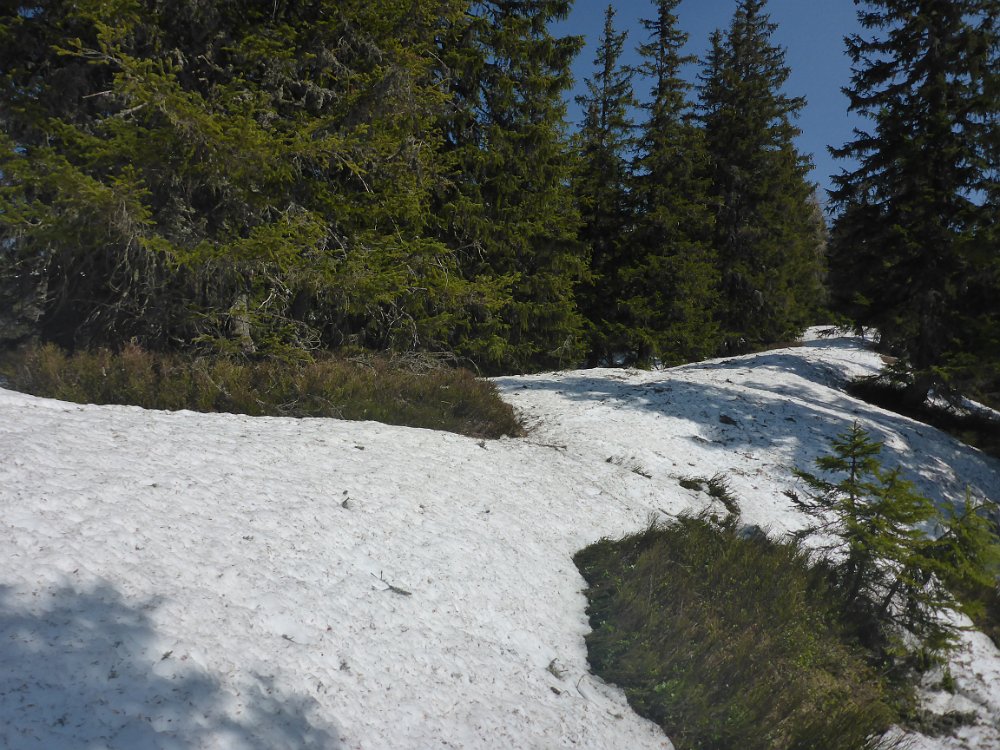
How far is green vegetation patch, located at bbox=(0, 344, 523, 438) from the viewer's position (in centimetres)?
682

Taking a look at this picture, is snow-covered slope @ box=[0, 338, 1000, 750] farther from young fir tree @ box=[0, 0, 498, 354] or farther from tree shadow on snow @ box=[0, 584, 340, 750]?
young fir tree @ box=[0, 0, 498, 354]

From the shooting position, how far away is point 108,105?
8336 millimetres

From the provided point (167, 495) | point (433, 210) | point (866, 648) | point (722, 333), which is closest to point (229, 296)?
point (167, 495)

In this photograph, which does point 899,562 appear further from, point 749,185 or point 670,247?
point 749,185

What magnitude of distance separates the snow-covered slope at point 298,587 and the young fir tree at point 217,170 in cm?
254

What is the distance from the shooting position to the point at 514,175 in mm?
15031

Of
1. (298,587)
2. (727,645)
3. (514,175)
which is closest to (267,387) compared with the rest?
(298,587)

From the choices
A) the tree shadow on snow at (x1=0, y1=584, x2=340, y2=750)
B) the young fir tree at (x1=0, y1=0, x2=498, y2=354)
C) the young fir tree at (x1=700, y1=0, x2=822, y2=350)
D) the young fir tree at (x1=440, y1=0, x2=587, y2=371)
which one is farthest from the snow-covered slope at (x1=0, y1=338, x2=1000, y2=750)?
the young fir tree at (x1=700, y1=0, x2=822, y2=350)

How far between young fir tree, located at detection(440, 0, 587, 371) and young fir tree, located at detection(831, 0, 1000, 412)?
7.87m

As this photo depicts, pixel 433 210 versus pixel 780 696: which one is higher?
pixel 433 210

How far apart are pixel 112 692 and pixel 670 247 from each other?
19128 mm

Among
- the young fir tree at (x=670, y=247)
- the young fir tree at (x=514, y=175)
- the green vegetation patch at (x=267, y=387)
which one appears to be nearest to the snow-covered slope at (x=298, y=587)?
the green vegetation patch at (x=267, y=387)

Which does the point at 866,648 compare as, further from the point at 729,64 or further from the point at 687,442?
the point at 729,64

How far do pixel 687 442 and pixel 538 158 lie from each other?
9.22 metres
